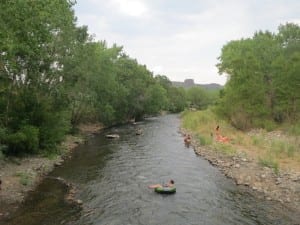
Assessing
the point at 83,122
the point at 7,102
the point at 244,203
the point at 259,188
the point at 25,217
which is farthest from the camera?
the point at 83,122

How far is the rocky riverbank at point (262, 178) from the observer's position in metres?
21.6

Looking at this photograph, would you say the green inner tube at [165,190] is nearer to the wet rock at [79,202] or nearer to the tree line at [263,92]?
the wet rock at [79,202]

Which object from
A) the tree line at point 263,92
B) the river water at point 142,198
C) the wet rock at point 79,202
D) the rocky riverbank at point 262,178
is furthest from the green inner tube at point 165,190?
the tree line at point 263,92

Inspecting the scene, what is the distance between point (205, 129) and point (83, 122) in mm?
23019

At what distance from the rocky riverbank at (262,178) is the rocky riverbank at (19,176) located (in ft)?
46.9

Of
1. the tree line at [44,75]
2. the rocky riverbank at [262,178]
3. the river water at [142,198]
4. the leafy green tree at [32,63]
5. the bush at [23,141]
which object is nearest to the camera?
the river water at [142,198]

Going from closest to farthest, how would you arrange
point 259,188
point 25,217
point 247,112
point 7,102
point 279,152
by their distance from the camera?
1. point 25,217
2. point 259,188
3. point 7,102
4. point 279,152
5. point 247,112

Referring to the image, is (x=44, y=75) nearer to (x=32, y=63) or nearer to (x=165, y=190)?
(x=32, y=63)

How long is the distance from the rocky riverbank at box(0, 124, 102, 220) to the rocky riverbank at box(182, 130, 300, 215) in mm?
14298

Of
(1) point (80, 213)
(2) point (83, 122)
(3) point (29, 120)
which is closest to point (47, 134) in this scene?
(3) point (29, 120)

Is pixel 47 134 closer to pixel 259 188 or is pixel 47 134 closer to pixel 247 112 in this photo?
pixel 259 188

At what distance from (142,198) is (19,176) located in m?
8.76

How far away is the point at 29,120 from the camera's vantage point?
101 feet

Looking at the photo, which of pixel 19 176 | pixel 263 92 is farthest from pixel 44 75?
pixel 263 92
